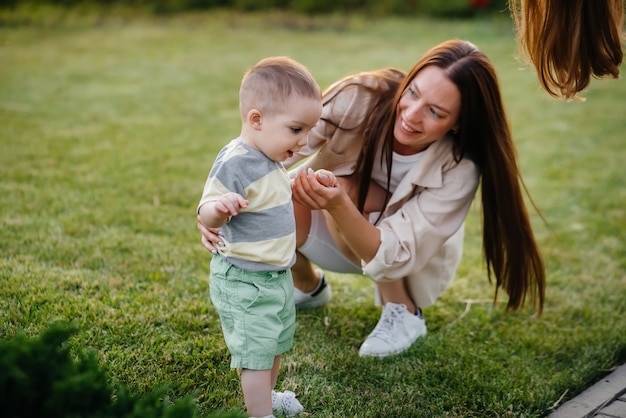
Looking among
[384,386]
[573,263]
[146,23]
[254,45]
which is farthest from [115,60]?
[384,386]

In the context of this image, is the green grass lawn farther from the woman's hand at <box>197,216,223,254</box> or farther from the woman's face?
the woman's hand at <box>197,216,223,254</box>

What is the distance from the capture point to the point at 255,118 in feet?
6.98

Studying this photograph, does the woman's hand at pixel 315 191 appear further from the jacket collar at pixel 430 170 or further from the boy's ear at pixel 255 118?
the jacket collar at pixel 430 170

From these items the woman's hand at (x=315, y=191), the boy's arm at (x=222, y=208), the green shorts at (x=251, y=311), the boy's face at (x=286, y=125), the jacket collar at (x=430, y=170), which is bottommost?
the green shorts at (x=251, y=311)

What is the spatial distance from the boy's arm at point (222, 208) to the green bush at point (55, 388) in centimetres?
48

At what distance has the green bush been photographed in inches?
63.4

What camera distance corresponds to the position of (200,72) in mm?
8906

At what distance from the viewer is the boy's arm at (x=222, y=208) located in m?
1.96

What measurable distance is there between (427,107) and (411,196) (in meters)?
0.43

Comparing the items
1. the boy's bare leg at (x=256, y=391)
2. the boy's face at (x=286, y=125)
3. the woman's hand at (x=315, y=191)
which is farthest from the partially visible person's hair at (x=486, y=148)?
the boy's bare leg at (x=256, y=391)

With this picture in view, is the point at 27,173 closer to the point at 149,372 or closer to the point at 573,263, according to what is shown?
the point at 149,372

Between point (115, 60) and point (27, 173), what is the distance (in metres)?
4.71

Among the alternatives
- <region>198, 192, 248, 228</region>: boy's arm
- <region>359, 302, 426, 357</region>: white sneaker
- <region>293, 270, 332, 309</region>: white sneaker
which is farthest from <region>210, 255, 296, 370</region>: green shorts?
<region>293, 270, 332, 309</region>: white sneaker

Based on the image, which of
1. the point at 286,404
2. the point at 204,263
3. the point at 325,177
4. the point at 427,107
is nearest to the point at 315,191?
the point at 325,177
